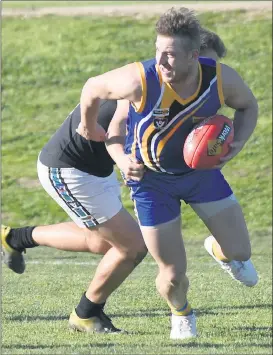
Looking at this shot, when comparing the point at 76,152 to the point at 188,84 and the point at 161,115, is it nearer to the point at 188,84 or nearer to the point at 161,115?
the point at 161,115

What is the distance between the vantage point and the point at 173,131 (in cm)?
586

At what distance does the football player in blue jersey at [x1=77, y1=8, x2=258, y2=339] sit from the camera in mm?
5676

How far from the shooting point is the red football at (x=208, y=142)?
227 inches

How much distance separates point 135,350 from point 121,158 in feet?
3.66

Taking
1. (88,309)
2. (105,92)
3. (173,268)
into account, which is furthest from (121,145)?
(88,309)

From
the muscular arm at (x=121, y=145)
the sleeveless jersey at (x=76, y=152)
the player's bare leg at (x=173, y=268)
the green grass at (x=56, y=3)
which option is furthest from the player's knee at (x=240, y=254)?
the green grass at (x=56, y=3)

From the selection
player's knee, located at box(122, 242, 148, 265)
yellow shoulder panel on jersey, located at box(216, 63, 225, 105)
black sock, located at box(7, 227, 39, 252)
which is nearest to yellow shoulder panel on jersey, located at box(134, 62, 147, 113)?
yellow shoulder panel on jersey, located at box(216, 63, 225, 105)

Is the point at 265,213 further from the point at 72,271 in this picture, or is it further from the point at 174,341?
the point at 174,341

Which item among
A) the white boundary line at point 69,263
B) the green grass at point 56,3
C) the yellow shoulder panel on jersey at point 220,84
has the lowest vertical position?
the green grass at point 56,3

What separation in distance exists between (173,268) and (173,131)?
0.87 meters

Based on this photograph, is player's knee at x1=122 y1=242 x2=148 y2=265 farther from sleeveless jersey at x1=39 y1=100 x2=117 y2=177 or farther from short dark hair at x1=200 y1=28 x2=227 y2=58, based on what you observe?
short dark hair at x1=200 y1=28 x2=227 y2=58

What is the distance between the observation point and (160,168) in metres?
5.96

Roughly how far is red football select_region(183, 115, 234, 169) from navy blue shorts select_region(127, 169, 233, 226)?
21 centimetres

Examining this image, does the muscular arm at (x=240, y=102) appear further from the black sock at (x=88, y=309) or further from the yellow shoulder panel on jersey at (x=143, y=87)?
the black sock at (x=88, y=309)
